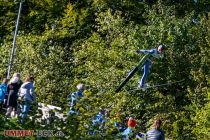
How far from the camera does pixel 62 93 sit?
24.5m

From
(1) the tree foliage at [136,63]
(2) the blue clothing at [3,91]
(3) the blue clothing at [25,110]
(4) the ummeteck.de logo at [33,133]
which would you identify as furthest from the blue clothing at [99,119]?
(1) the tree foliage at [136,63]


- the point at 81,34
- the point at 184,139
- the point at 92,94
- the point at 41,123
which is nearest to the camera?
the point at 41,123

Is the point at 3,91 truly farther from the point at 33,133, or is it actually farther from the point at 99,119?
the point at 33,133

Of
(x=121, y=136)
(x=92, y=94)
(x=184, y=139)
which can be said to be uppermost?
(x=92, y=94)

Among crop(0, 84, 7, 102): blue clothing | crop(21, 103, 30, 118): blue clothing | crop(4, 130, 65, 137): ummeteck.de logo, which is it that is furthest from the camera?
crop(0, 84, 7, 102): blue clothing

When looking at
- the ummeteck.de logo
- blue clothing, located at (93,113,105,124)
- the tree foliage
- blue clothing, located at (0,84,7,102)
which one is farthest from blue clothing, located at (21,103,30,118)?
the tree foliage

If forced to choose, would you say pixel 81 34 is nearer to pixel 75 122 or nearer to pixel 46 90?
pixel 46 90

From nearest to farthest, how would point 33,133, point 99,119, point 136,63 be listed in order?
point 33,133 < point 99,119 < point 136,63

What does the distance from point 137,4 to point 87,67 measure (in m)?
8.73

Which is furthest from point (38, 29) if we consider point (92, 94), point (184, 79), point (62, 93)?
point (92, 94)

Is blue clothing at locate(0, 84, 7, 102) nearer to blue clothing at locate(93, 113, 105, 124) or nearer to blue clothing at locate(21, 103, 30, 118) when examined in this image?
blue clothing at locate(21, 103, 30, 118)

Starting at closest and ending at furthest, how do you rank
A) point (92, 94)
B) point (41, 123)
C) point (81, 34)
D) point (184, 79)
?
point (41, 123)
point (92, 94)
point (184, 79)
point (81, 34)

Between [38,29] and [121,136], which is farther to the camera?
[38,29]

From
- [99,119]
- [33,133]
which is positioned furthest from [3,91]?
[33,133]
